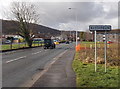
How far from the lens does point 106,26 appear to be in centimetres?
945

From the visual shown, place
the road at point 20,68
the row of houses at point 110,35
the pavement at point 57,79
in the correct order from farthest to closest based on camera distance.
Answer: the row of houses at point 110,35
the road at point 20,68
the pavement at point 57,79

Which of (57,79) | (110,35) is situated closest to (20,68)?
(57,79)

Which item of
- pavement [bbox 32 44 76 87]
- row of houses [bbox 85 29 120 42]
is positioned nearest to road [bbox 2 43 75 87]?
pavement [bbox 32 44 76 87]

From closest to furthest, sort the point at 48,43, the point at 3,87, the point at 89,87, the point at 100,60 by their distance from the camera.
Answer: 1. the point at 89,87
2. the point at 3,87
3. the point at 100,60
4. the point at 48,43

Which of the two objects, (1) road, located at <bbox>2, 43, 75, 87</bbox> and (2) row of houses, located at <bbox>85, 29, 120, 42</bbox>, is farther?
(2) row of houses, located at <bbox>85, 29, 120, 42</bbox>

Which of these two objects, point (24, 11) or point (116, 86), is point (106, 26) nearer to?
point (116, 86)

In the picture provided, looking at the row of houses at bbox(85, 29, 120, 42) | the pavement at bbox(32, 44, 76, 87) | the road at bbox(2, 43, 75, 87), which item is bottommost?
the road at bbox(2, 43, 75, 87)

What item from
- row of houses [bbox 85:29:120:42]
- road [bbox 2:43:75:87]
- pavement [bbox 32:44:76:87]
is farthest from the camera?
row of houses [bbox 85:29:120:42]

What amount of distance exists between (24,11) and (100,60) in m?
33.9

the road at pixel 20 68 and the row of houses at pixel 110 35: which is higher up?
the row of houses at pixel 110 35

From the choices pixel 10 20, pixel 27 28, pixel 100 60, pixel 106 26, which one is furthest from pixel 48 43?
pixel 106 26

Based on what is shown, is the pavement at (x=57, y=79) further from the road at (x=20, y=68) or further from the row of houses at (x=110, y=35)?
the row of houses at (x=110, y=35)

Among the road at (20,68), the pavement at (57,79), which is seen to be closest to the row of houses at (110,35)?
the pavement at (57,79)

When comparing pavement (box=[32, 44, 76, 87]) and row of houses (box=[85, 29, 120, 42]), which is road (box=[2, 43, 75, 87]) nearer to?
pavement (box=[32, 44, 76, 87])
